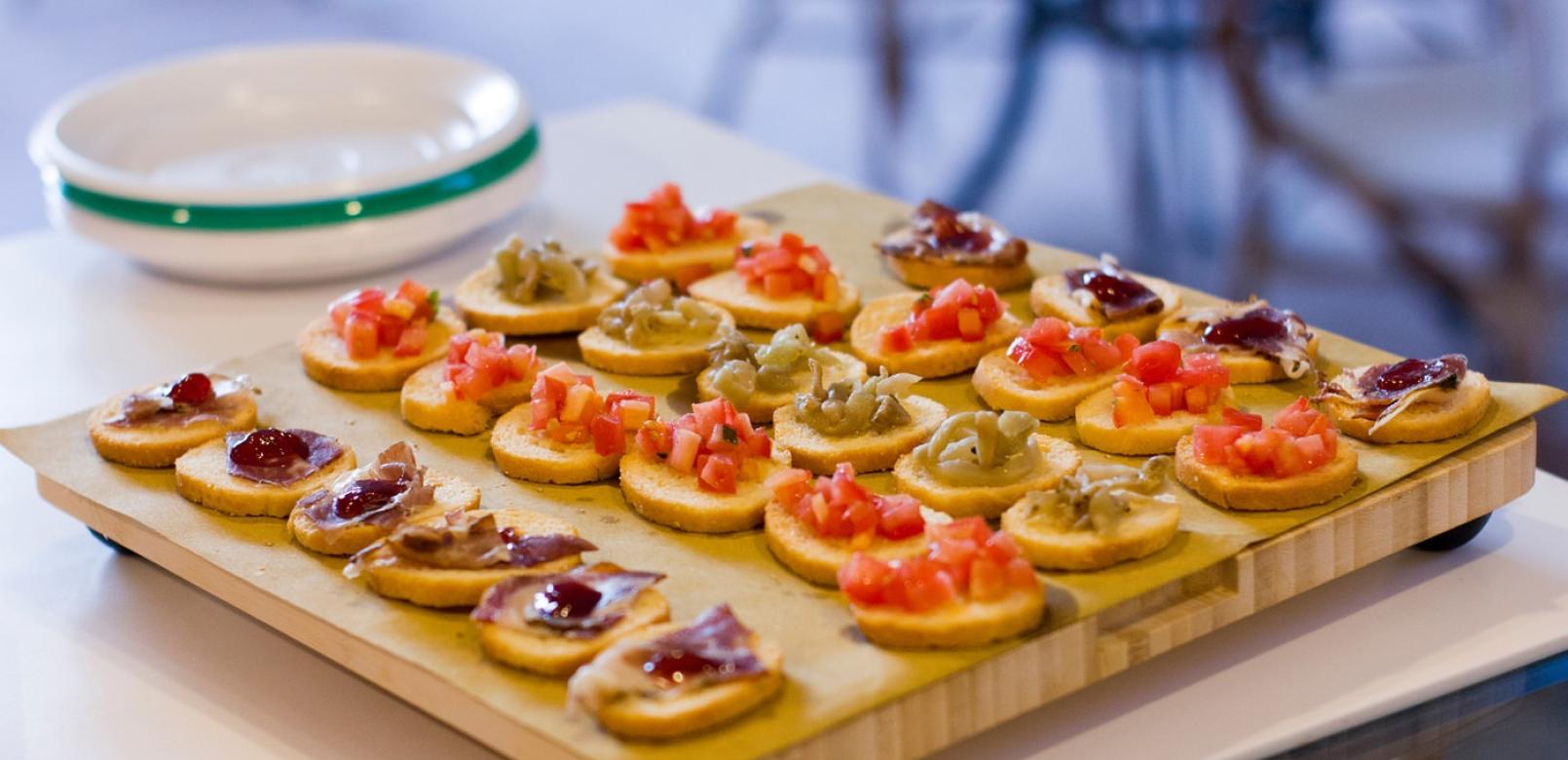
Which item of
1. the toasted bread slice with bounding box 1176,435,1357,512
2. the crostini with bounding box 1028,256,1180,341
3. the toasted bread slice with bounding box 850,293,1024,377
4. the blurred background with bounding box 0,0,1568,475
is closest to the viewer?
the toasted bread slice with bounding box 1176,435,1357,512

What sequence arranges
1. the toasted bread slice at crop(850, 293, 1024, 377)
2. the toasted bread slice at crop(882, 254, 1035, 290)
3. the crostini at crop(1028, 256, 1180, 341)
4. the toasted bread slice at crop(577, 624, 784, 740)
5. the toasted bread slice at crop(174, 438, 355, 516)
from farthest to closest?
the toasted bread slice at crop(882, 254, 1035, 290) < the crostini at crop(1028, 256, 1180, 341) < the toasted bread slice at crop(850, 293, 1024, 377) < the toasted bread slice at crop(174, 438, 355, 516) < the toasted bread slice at crop(577, 624, 784, 740)

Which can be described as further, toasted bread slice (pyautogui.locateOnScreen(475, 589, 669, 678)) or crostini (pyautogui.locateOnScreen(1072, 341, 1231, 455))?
crostini (pyautogui.locateOnScreen(1072, 341, 1231, 455))

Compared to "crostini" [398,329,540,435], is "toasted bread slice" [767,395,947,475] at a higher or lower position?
lower

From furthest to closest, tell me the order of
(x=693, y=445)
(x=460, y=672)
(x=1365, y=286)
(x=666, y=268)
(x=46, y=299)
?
(x=1365, y=286) < (x=46, y=299) < (x=666, y=268) < (x=693, y=445) < (x=460, y=672)

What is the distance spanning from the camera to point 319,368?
3.51 meters

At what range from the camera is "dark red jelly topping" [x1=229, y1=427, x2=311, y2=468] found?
303cm

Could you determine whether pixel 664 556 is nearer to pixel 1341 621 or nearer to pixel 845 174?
pixel 1341 621

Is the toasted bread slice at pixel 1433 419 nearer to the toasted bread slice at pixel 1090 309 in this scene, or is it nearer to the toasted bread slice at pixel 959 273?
the toasted bread slice at pixel 1090 309

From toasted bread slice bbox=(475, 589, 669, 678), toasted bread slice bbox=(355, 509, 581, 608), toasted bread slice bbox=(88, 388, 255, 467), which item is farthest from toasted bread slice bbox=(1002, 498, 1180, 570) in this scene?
toasted bread slice bbox=(88, 388, 255, 467)

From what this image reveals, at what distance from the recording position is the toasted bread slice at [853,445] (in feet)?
9.98

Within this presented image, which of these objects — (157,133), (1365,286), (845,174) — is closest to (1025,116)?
(845,174)

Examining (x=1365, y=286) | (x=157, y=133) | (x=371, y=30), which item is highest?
(x=157, y=133)

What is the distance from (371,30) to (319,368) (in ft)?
30.9

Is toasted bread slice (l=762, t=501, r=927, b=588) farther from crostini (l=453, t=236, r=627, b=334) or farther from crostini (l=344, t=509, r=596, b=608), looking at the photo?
crostini (l=453, t=236, r=627, b=334)
